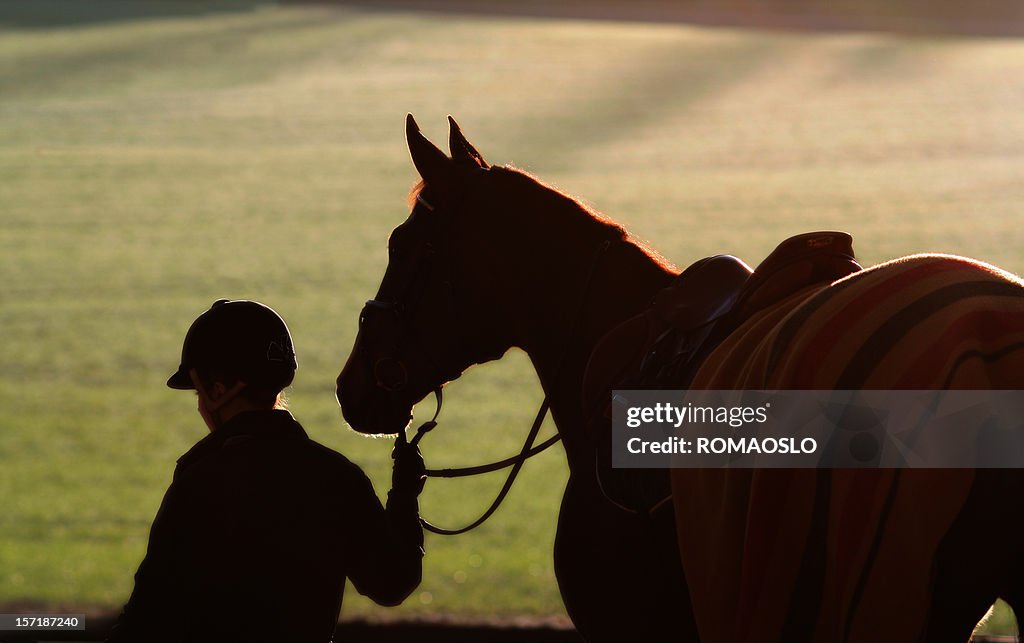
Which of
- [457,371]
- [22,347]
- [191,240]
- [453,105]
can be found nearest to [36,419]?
[22,347]

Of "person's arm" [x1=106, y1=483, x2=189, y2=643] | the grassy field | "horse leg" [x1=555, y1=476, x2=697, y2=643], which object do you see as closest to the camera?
"person's arm" [x1=106, y1=483, x2=189, y2=643]

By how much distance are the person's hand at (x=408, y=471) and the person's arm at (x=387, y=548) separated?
22 millimetres

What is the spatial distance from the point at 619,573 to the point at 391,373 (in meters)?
0.86

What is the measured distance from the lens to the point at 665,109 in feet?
101

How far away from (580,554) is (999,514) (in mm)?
1001

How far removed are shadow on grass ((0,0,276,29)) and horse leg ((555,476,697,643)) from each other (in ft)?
128

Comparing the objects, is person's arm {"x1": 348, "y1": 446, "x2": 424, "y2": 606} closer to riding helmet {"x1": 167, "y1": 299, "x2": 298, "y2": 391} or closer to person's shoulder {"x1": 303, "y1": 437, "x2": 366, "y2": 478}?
person's shoulder {"x1": 303, "y1": 437, "x2": 366, "y2": 478}

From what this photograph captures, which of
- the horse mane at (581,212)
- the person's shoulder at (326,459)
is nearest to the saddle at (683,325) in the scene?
the horse mane at (581,212)

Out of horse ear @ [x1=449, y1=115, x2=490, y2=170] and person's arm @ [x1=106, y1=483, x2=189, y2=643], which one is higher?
horse ear @ [x1=449, y1=115, x2=490, y2=170]

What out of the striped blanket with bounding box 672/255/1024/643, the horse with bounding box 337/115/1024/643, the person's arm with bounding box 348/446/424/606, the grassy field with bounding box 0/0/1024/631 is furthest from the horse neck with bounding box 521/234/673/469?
the grassy field with bounding box 0/0/1024/631

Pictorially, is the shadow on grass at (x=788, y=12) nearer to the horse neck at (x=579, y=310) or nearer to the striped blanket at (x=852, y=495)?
the horse neck at (x=579, y=310)

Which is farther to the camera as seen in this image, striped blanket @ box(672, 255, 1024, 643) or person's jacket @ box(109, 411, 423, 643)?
person's jacket @ box(109, 411, 423, 643)

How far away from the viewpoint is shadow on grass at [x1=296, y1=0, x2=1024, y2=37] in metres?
39.7

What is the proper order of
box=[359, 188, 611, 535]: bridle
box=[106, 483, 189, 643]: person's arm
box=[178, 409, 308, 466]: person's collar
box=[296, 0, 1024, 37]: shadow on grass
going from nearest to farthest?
box=[106, 483, 189, 643]: person's arm → box=[178, 409, 308, 466]: person's collar → box=[359, 188, 611, 535]: bridle → box=[296, 0, 1024, 37]: shadow on grass
